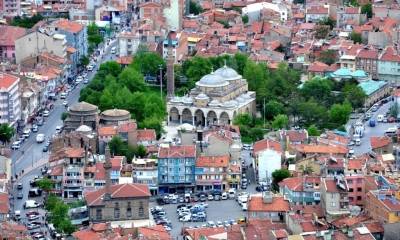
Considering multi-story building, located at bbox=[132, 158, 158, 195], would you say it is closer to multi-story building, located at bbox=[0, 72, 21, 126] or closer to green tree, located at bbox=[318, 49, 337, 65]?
multi-story building, located at bbox=[0, 72, 21, 126]

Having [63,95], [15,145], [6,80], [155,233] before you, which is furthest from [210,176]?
[63,95]

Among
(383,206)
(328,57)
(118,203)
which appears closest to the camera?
(383,206)

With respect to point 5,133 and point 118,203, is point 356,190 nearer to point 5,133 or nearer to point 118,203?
point 118,203

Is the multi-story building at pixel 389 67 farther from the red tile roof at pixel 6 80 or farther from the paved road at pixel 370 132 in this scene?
the red tile roof at pixel 6 80

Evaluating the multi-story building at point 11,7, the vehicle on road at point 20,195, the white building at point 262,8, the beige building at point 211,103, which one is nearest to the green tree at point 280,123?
the beige building at point 211,103

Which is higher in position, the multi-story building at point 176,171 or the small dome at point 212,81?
the small dome at point 212,81

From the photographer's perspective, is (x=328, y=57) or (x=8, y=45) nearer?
(x=328, y=57)
